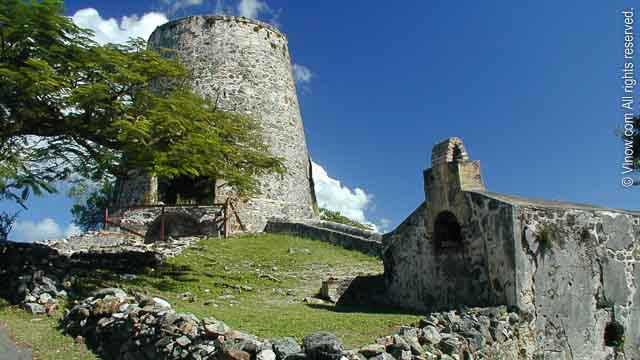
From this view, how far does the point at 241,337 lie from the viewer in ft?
23.1

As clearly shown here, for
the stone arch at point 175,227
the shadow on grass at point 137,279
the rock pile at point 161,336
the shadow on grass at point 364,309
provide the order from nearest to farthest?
the rock pile at point 161,336 → the shadow on grass at point 364,309 → the shadow on grass at point 137,279 → the stone arch at point 175,227

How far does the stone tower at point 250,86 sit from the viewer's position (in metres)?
26.5

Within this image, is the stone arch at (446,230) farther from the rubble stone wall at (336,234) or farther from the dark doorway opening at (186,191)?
the dark doorway opening at (186,191)

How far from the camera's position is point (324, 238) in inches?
862

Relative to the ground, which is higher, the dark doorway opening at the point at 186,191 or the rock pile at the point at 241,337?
the dark doorway opening at the point at 186,191

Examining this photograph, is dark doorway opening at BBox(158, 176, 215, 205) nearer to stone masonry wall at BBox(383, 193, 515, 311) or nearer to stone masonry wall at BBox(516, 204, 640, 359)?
stone masonry wall at BBox(383, 193, 515, 311)

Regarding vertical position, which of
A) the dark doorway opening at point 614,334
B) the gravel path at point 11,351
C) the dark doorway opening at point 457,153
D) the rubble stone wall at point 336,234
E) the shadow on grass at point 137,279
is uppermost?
the dark doorway opening at point 457,153

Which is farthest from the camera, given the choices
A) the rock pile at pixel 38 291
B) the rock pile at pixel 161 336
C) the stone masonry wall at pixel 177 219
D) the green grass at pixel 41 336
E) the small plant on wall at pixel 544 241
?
the stone masonry wall at pixel 177 219

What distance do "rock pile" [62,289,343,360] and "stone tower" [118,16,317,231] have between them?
1581 cm

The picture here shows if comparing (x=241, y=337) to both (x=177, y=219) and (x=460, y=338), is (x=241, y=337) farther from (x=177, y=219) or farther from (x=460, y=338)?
(x=177, y=219)

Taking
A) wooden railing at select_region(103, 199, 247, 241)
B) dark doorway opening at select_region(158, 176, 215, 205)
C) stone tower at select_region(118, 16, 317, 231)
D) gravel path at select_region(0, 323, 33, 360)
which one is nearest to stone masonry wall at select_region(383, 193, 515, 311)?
gravel path at select_region(0, 323, 33, 360)

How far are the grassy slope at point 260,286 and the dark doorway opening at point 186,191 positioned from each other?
458cm

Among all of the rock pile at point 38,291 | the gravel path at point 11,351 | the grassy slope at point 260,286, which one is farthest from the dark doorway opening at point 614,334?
the rock pile at point 38,291

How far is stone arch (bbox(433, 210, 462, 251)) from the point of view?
41.5 feet
